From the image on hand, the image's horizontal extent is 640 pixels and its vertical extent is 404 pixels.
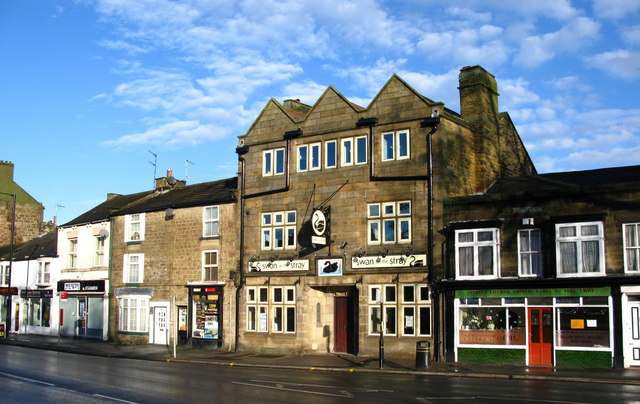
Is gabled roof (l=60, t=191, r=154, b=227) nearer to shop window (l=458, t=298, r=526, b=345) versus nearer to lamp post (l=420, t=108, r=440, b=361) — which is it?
lamp post (l=420, t=108, r=440, b=361)

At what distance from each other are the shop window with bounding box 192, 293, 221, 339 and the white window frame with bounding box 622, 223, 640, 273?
773 inches

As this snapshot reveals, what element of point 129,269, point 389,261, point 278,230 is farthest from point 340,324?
point 129,269

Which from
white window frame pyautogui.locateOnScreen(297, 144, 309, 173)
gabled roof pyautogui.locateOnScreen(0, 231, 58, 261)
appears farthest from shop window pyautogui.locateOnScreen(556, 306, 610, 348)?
gabled roof pyautogui.locateOnScreen(0, 231, 58, 261)

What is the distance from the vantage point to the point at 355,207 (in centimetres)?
3091

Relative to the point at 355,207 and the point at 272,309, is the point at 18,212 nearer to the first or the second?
the point at 272,309

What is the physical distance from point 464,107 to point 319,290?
11.0 meters

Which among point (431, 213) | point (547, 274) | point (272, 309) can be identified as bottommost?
point (272, 309)

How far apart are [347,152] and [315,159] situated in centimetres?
180

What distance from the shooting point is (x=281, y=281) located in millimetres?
33031

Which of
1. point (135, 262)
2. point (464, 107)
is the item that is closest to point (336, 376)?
point (464, 107)

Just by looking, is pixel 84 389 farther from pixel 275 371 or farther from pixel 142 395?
pixel 275 371

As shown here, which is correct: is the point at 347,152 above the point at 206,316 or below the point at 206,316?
above

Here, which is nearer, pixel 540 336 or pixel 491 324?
pixel 540 336

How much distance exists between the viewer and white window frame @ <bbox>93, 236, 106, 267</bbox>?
4284 cm
